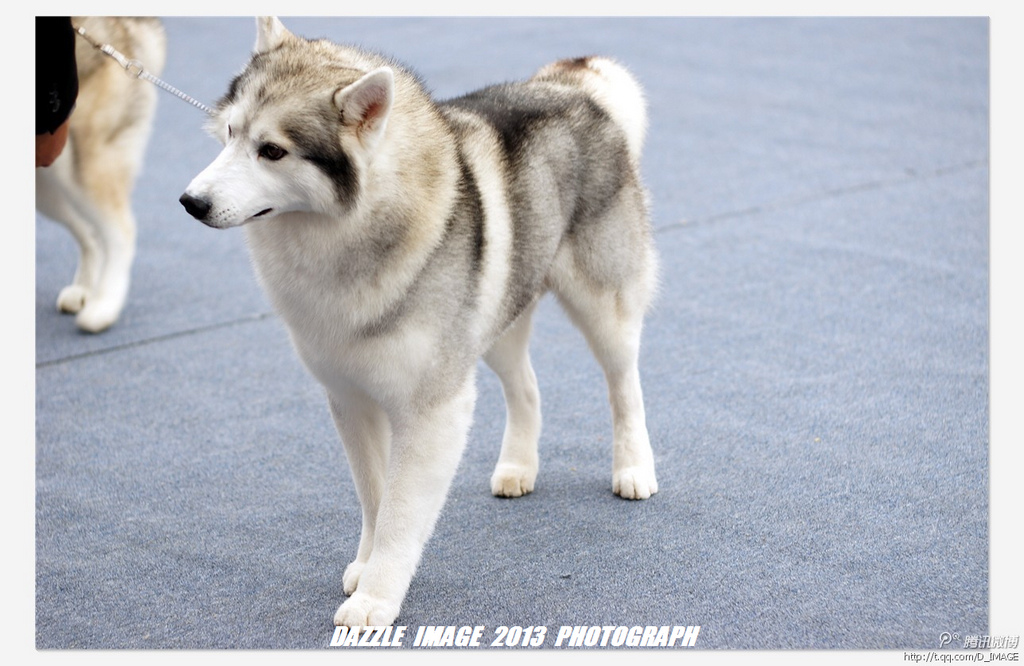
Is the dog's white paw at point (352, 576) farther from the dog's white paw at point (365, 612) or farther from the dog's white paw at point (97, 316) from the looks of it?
the dog's white paw at point (97, 316)

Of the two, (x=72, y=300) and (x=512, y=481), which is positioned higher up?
(x=512, y=481)

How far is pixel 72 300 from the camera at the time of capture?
4398mm

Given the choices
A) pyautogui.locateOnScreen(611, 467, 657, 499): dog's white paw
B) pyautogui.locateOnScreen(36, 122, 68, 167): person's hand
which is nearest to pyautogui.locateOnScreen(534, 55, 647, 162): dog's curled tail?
pyautogui.locateOnScreen(611, 467, 657, 499): dog's white paw

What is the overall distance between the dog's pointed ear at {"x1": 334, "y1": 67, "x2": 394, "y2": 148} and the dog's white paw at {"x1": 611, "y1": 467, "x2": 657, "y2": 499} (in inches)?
47.8

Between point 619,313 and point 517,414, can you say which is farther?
point 517,414

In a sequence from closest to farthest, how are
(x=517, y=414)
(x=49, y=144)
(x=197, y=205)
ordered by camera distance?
(x=197, y=205) < (x=517, y=414) < (x=49, y=144)

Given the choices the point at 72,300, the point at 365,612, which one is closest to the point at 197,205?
the point at 365,612

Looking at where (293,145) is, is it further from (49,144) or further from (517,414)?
(49,144)

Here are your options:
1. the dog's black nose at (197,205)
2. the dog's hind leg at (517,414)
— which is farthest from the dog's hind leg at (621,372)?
the dog's black nose at (197,205)

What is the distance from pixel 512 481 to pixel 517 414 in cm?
18

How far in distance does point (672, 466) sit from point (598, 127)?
95 centimetres

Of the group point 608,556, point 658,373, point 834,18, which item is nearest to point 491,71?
point 834,18

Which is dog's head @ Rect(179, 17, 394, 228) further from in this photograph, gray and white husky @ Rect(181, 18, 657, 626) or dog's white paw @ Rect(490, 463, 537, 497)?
dog's white paw @ Rect(490, 463, 537, 497)

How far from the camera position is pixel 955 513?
2.69 meters
